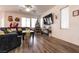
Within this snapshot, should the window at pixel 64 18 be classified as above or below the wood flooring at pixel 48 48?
above

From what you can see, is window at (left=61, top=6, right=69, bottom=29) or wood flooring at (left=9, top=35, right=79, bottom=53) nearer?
wood flooring at (left=9, top=35, right=79, bottom=53)

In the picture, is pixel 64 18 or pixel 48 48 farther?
pixel 64 18

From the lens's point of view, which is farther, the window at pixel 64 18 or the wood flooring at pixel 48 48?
the window at pixel 64 18

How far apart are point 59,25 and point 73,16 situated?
166 centimetres

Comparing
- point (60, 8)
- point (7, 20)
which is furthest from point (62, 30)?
Answer: point (7, 20)

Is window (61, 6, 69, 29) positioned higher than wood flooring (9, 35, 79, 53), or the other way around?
window (61, 6, 69, 29)

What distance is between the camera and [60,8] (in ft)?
20.2

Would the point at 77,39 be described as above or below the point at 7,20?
below

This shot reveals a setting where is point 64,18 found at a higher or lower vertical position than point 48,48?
higher
